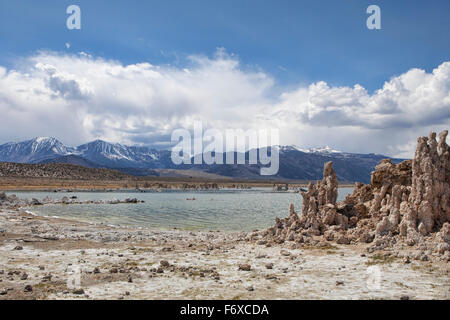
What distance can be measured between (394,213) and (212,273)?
11200 mm

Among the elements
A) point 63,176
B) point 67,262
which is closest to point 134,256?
point 67,262

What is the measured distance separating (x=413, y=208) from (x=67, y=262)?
57.4 feet

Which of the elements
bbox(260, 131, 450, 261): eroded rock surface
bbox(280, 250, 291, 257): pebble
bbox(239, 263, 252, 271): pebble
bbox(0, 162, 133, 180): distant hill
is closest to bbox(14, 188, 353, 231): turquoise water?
bbox(260, 131, 450, 261): eroded rock surface

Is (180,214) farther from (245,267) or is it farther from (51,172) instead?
(51,172)

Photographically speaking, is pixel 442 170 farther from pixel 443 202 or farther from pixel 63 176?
pixel 63 176

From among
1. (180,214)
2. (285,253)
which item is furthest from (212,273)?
(180,214)

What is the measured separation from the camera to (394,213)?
1911 cm

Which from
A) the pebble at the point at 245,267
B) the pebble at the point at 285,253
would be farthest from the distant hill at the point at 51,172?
the pebble at the point at 245,267

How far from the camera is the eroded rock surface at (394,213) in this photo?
17.6 metres

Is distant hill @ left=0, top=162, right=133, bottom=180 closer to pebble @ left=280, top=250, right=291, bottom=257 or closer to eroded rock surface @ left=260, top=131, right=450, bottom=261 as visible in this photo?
eroded rock surface @ left=260, top=131, right=450, bottom=261

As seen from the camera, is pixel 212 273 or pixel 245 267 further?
pixel 245 267

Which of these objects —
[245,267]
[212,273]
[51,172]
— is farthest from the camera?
[51,172]
